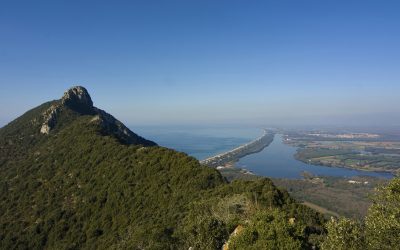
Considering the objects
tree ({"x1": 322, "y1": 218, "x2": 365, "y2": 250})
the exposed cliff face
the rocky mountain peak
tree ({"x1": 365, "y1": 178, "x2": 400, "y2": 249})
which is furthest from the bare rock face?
tree ({"x1": 365, "y1": 178, "x2": 400, "y2": 249})

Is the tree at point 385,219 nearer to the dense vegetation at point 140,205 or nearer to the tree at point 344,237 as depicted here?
the dense vegetation at point 140,205

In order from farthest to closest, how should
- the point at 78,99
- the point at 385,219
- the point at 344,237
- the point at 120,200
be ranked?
the point at 78,99 < the point at 120,200 < the point at 344,237 < the point at 385,219

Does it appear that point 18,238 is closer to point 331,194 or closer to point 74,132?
point 74,132

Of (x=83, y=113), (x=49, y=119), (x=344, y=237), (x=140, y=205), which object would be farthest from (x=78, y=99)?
(x=344, y=237)

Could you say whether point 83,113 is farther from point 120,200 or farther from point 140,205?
point 140,205

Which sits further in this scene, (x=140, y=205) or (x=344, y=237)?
(x=140, y=205)

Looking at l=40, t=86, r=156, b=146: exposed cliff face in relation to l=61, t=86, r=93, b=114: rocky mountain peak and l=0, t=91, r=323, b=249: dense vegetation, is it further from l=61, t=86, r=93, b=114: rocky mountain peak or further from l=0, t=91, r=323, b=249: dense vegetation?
l=0, t=91, r=323, b=249: dense vegetation

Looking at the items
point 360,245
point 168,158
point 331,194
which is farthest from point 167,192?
point 331,194

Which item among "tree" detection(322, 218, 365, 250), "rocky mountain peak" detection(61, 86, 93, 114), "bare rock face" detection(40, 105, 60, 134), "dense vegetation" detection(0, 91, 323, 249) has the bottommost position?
"dense vegetation" detection(0, 91, 323, 249)

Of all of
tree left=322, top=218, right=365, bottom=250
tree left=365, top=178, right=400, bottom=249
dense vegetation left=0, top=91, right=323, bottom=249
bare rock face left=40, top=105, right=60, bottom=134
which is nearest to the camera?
tree left=365, top=178, right=400, bottom=249
